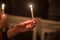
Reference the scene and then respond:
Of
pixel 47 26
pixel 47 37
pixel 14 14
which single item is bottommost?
pixel 47 37

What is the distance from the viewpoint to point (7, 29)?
147 cm

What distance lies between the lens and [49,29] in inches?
53.5

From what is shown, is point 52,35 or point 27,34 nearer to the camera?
point 52,35

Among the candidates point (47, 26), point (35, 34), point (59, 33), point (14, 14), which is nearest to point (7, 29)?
point (14, 14)

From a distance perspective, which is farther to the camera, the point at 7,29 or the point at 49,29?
the point at 7,29

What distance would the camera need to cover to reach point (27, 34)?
1.46 metres

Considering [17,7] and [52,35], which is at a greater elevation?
[17,7]

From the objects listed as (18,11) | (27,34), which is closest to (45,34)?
(27,34)

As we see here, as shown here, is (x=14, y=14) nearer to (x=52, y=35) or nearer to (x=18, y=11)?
(x=18, y=11)

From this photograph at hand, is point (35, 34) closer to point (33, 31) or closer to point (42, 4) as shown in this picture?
point (33, 31)

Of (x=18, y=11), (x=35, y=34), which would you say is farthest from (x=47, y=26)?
(x=18, y=11)

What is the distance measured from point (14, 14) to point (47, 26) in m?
0.36

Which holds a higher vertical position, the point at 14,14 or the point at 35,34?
the point at 14,14

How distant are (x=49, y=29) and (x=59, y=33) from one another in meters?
0.10
